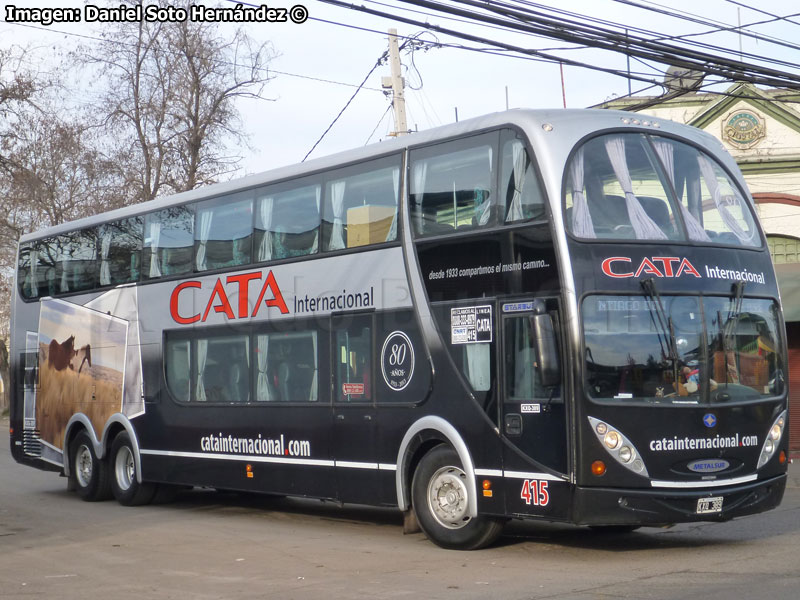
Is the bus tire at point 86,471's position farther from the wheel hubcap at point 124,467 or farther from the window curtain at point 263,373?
the window curtain at point 263,373

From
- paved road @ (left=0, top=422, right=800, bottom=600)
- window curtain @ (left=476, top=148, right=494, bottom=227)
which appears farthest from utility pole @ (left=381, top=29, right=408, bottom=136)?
window curtain @ (left=476, top=148, right=494, bottom=227)

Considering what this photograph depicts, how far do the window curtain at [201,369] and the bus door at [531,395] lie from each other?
5.62 meters

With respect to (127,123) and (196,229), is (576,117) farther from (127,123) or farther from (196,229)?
(127,123)

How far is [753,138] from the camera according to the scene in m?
24.6

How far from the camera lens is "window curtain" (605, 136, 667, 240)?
1027cm

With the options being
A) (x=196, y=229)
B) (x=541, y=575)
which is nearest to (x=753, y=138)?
(x=196, y=229)

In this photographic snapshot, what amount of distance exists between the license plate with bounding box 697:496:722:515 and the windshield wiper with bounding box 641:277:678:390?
1.08m

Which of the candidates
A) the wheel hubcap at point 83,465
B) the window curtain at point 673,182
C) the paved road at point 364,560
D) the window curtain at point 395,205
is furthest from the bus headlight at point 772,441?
the wheel hubcap at point 83,465

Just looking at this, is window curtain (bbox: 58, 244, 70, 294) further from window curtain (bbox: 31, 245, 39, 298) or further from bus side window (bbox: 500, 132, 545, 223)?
bus side window (bbox: 500, 132, 545, 223)

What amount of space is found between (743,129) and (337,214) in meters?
14.9

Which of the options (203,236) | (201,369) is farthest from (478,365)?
(203,236)

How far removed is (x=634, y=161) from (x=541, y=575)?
403 cm

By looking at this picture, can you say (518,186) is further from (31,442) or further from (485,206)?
(31,442)

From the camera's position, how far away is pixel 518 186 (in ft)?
34.4
